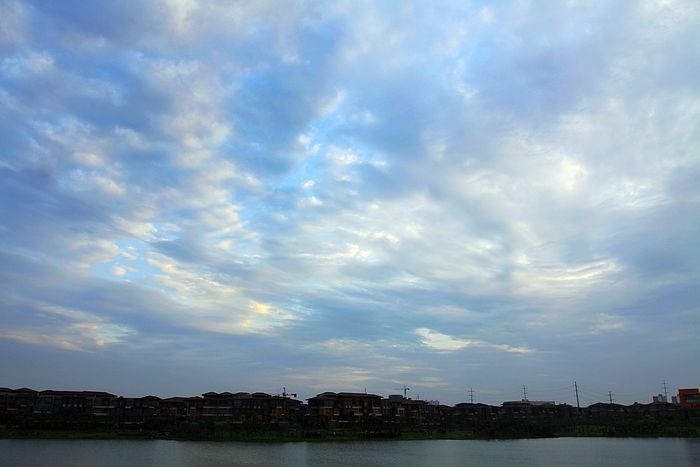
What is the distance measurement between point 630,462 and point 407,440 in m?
27.9

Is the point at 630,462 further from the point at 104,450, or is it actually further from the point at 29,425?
the point at 29,425

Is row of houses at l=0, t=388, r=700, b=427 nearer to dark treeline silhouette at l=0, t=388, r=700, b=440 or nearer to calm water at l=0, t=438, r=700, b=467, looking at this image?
dark treeline silhouette at l=0, t=388, r=700, b=440

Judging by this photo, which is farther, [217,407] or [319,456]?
[217,407]

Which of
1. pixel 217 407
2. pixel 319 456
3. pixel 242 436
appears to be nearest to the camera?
pixel 319 456

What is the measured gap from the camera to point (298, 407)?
8744 centimetres

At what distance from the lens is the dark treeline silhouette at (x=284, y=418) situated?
62.4 metres

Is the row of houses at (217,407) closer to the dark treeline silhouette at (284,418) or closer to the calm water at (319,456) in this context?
the dark treeline silhouette at (284,418)

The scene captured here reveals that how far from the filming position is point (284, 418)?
82.9 meters

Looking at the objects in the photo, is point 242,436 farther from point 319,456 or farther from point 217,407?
point 217,407

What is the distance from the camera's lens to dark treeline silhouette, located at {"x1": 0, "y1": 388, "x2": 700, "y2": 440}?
62375mm

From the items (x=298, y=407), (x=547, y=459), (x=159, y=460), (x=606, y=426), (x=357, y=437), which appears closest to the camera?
(x=159, y=460)

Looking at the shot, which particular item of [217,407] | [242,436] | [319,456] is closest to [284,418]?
[217,407]

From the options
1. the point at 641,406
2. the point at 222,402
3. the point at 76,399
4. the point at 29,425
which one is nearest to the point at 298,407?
the point at 222,402

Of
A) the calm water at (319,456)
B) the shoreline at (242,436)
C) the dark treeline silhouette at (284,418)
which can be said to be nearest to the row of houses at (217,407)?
the dark treeline silhouette at (284,418)
